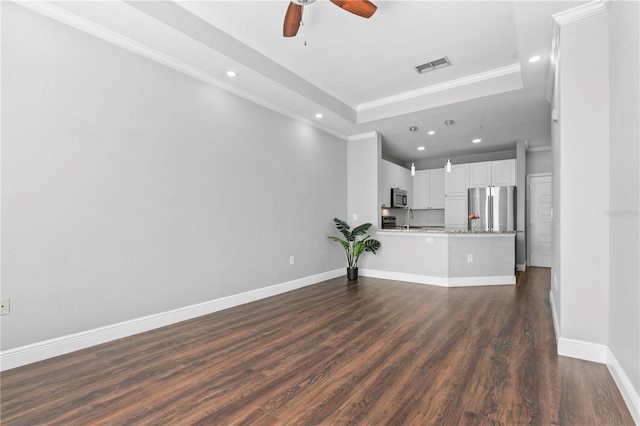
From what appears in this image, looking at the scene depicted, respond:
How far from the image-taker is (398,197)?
23.1ft

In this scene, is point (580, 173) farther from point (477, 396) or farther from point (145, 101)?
point (145, 101)

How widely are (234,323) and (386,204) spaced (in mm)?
4413

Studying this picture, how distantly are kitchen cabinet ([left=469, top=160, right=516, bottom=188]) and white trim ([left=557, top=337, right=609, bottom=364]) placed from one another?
16.4ft

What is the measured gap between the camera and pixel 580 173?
93.4 inches

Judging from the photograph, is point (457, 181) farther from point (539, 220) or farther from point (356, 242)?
point (356, 242)

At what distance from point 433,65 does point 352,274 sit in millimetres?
3486

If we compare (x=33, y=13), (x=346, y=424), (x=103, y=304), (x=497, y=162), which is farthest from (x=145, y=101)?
(x=497, y=162)

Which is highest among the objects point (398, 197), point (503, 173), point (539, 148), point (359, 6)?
point (539, 148)

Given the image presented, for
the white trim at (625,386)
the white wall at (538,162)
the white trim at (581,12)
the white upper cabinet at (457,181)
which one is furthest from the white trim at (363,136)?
the white trim at (625,386)

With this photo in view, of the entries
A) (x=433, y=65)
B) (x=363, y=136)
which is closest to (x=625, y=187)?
(x=433, y=65)

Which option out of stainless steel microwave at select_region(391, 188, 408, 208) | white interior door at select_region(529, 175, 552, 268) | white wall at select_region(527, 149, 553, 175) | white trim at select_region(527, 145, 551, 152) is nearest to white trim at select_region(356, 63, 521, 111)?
stainless steel microwave at select_region(391, 188, 408, 208)

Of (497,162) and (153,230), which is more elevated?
(497,162)

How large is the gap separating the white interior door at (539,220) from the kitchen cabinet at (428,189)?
6.31ft

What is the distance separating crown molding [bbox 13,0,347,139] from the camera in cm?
241
